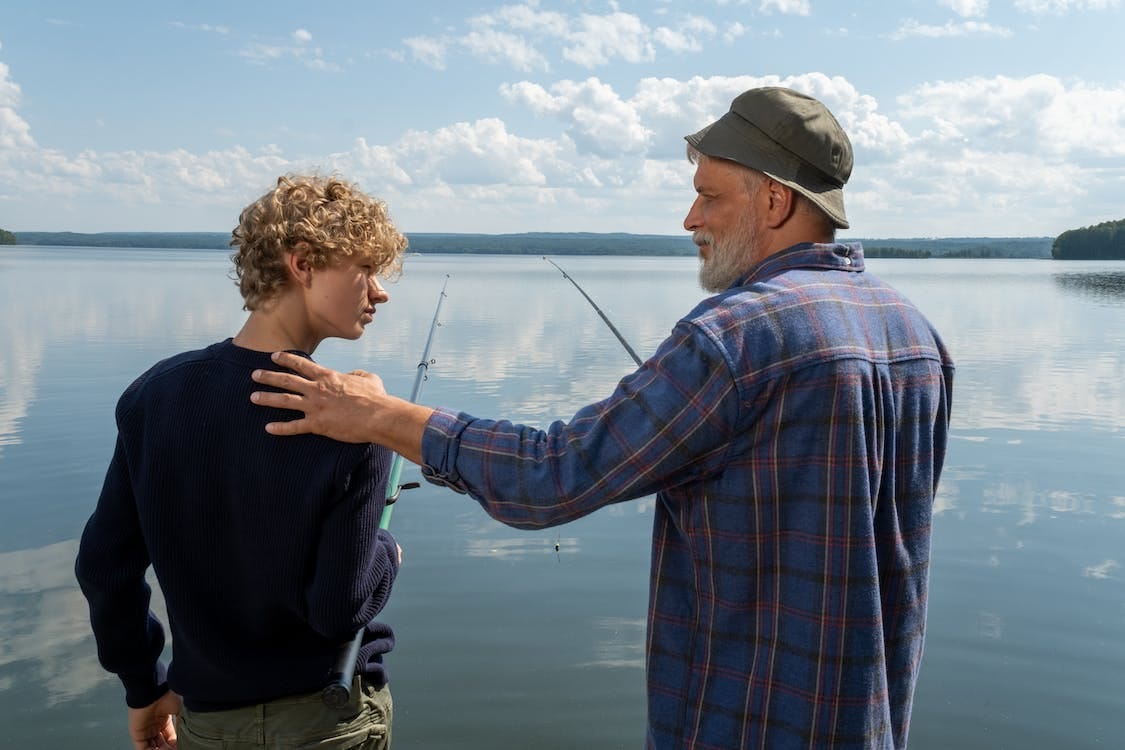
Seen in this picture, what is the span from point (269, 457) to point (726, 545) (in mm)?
760

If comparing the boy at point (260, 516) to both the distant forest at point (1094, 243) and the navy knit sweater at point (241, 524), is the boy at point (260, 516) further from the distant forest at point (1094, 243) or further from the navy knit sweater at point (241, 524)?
the distant forest at point (1094, 243)

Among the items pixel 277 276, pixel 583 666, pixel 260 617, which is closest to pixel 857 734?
pixel 260 617

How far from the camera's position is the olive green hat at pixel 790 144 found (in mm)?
1856

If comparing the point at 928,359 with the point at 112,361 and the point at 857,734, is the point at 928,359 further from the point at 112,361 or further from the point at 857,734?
the point at 112,361

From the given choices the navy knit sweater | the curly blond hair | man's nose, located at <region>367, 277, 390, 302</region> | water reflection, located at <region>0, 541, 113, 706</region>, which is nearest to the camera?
the navy knit sweater

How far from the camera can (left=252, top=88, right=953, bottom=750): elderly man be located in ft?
5.28

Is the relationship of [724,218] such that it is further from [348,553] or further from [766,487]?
[348,553]

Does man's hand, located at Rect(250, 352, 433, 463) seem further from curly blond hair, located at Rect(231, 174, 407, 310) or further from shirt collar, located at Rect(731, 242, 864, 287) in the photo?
shirt collar, located at Rect(731, 242, 864, 287)

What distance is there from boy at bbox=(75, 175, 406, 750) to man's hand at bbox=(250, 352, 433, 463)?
0.11 feet

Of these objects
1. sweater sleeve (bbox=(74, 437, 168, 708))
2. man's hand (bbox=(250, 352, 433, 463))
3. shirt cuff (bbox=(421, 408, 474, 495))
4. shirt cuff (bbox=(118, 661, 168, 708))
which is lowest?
shirt cuff (bbox=(118, 661, 168, 708))

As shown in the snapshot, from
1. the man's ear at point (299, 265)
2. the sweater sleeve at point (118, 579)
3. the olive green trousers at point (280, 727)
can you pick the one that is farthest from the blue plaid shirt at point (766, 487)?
the sweater sleeve at point (118, 579)

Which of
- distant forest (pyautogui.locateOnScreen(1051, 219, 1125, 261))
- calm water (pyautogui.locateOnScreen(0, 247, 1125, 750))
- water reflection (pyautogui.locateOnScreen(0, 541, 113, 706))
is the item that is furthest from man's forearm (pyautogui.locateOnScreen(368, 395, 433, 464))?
distant forest (pyautogui.locateOnScreen(1051, 219, 1125, 261))

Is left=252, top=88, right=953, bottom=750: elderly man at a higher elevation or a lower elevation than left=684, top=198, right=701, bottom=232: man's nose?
lower

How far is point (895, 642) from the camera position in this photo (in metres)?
1.79
